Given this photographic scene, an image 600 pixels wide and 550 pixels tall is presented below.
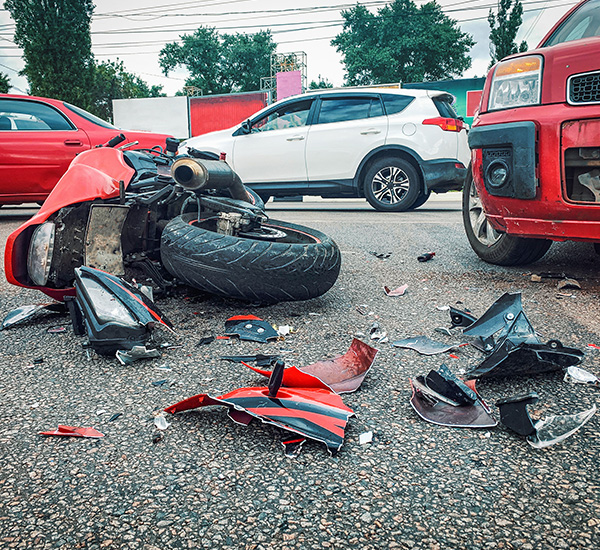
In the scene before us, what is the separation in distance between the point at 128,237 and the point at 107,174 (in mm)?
372

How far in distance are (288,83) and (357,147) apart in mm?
29841

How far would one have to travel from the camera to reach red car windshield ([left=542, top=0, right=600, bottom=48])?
3.57 metres

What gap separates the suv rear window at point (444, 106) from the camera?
7.78 meters

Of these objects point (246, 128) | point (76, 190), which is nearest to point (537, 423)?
point (76, 190)

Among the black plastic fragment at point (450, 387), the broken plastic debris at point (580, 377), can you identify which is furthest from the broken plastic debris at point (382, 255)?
the black plastic fragment at point (450, 387)

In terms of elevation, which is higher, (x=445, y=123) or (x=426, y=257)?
(x=445, y=123)

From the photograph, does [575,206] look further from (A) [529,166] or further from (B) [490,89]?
(B) [490,89]

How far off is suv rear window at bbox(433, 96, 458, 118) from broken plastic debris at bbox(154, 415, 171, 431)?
6.99 metres

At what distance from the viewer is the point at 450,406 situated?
183 cm

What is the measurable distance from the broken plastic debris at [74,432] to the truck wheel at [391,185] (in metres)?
6.64

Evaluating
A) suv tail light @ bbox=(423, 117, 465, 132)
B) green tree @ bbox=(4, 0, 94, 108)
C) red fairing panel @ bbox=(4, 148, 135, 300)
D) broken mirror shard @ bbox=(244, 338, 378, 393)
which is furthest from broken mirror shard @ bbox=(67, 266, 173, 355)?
green tree @ bbox=(4, 0, 94, 108)

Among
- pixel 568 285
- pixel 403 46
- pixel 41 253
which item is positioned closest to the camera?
pixel 41 253

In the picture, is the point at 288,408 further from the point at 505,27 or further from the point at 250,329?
the point at 505,27

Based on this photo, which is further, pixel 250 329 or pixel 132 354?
pixel 250 329
